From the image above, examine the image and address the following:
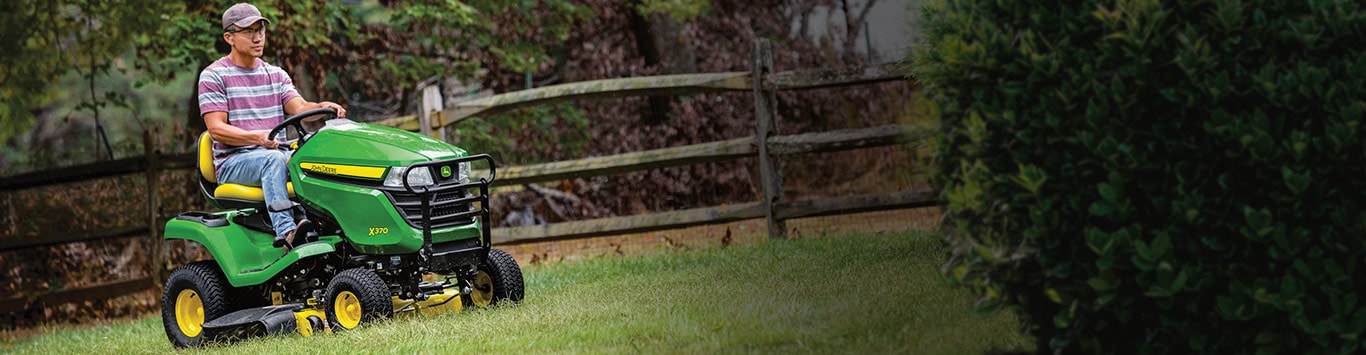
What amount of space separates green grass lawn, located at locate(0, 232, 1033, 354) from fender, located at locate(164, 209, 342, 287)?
1.00 ft

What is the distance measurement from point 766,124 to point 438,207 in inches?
143

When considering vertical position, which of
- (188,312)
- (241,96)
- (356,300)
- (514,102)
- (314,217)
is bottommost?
(188,312)

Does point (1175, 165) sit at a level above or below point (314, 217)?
above

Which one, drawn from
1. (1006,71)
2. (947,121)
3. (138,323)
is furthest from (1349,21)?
(138,323)

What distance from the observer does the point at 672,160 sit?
9.68 m

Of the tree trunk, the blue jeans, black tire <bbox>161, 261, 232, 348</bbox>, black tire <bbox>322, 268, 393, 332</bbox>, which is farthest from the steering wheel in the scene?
the tree trunk

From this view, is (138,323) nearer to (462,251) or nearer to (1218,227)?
(462,251)

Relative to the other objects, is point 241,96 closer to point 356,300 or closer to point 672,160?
point 356,300

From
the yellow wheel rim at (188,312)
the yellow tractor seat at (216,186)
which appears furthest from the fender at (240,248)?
the yellow wheel rim at (188,312)

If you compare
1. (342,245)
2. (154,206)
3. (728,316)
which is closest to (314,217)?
(342,245)

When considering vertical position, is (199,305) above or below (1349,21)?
below

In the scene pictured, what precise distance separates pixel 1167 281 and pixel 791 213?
5.82 metres

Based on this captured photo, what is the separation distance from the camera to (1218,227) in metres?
3.82

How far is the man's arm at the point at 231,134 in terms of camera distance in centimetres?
628
